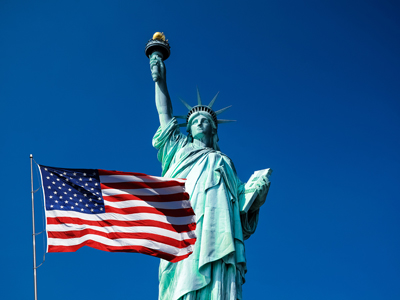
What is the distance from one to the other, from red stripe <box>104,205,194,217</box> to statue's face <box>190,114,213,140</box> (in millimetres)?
4220

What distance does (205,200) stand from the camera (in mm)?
19062

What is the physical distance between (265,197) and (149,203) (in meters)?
4.23

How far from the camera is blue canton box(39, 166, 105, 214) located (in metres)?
15.7

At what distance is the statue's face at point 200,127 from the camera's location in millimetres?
21047

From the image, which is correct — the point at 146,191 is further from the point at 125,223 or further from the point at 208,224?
the point at 208,224

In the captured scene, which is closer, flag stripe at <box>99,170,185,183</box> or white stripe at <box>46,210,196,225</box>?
white stripe at <box>46,210,196,225</box>

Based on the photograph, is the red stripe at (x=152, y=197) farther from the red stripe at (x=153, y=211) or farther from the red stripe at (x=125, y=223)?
the red stripe at (x=125, y=223)

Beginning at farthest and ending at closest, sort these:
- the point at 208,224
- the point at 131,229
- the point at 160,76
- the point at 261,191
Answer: the point at 160,76
the point at 261,191
the point at 208,224
the point at 131,229

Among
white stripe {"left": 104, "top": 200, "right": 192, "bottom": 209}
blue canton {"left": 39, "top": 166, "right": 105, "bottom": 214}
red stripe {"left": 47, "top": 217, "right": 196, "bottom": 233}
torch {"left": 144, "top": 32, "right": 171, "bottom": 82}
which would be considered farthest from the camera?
torch {"left": 144, "top": 32, "right": 171, "bottom": 82}

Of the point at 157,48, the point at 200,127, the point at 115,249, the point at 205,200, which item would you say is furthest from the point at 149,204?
the point at 157,48

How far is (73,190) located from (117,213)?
112cm

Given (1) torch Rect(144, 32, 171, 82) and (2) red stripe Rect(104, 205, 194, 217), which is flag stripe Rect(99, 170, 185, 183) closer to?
(2) red stripe Rect(104, 205, 194, 217)

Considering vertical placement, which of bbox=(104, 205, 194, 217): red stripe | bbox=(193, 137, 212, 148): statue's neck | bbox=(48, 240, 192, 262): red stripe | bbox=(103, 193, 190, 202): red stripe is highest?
bbox=(193, 137, 212, 148): statue's neck

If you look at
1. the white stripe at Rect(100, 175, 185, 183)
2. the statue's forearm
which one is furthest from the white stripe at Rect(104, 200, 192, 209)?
the statue's forearm
